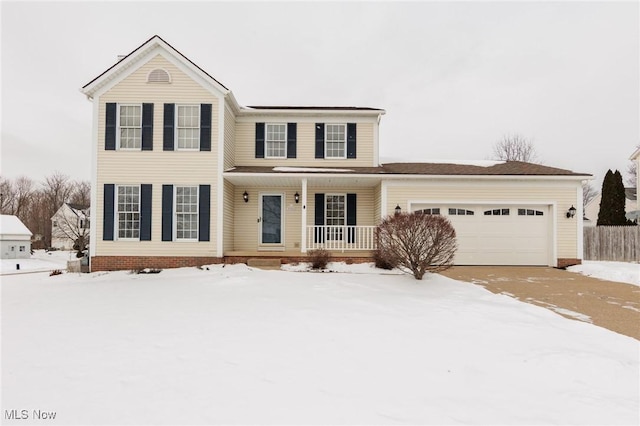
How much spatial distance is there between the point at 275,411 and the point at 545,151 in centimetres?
3905

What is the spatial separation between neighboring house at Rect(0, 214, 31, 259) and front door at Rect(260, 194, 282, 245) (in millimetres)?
27964

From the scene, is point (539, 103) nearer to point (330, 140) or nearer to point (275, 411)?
point (330, 140)

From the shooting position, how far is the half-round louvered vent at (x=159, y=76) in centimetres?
1191

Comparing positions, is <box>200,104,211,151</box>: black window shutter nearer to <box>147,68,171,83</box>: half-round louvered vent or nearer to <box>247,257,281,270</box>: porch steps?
<box>147,68,171,83</box>: half-round louvered vent

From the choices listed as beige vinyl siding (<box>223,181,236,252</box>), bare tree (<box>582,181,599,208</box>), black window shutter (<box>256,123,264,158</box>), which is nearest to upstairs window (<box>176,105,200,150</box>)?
beige vinyl siding (<box>223,181,236,252</box>)

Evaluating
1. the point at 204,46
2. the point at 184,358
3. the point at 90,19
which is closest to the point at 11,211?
the point at 204,46

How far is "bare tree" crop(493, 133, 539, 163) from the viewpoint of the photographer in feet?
104

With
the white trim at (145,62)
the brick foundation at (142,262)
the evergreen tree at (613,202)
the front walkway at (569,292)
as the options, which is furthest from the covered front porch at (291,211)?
the evergreen tree at (613,202)

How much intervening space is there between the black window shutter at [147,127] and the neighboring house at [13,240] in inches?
1031

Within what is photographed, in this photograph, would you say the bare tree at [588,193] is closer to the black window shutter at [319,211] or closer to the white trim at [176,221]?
the black window shutter at [319,211]

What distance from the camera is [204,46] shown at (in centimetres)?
2309

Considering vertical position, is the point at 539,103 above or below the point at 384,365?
above

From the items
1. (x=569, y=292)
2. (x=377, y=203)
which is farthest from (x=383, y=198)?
(x=569, y=292)

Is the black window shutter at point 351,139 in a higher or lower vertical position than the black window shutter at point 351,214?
higher
